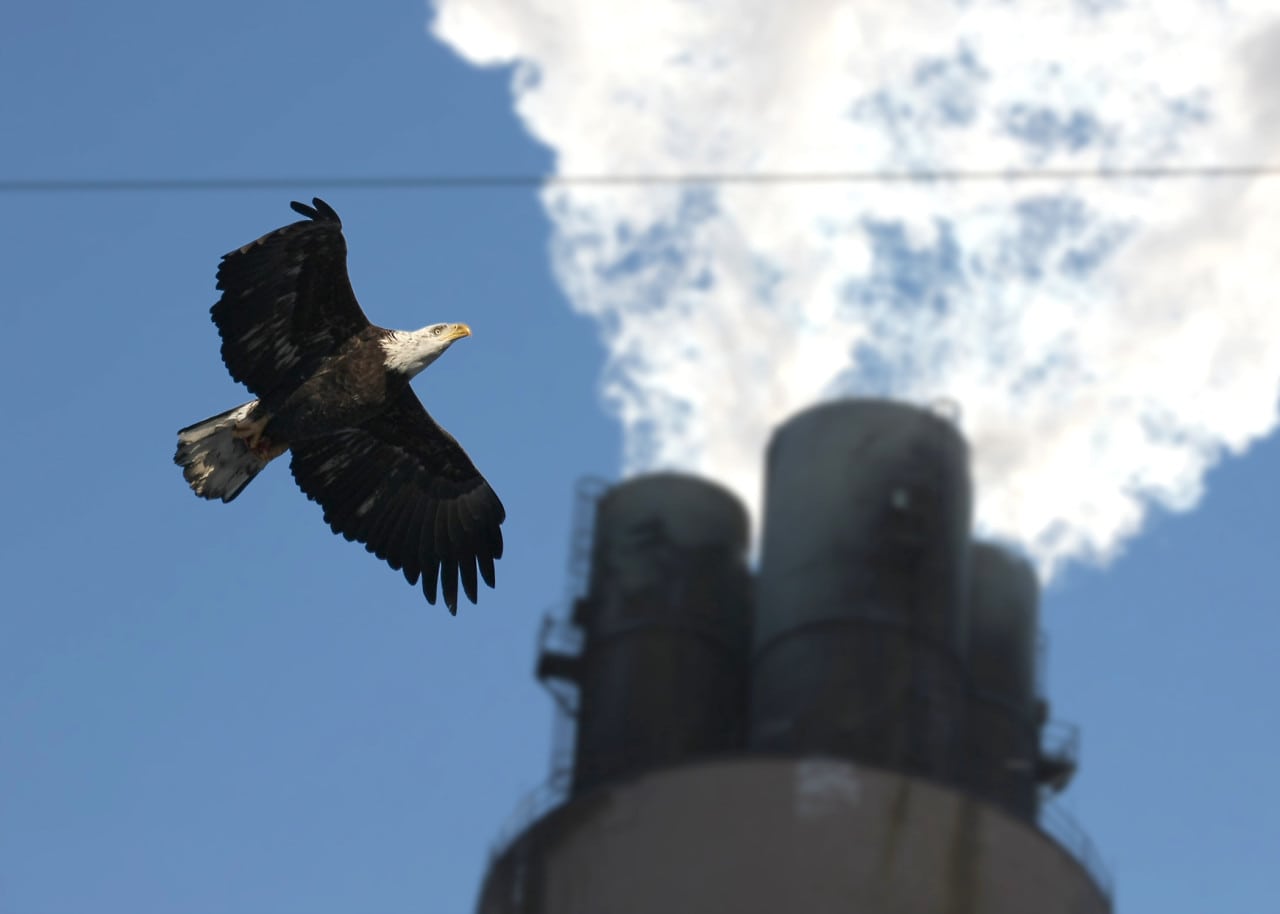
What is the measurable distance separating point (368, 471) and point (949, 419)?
17375 mm

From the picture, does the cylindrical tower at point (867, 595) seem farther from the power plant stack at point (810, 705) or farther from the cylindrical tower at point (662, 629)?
the cylindrical tower at point (662, 629)

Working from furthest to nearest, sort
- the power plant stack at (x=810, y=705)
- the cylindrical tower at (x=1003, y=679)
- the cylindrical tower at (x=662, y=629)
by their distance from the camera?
the cylindrical tower at (x=1003, y=679), the cylindrical tower at (x=662, y=629), the power plant stack at (x=810, y=705)

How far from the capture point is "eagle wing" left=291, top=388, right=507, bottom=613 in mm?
14977

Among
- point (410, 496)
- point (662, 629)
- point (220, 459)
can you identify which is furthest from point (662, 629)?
point (220, 459)

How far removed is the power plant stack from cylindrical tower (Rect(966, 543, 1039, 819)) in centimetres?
4

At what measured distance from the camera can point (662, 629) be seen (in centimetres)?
3123

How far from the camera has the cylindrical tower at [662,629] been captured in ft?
101

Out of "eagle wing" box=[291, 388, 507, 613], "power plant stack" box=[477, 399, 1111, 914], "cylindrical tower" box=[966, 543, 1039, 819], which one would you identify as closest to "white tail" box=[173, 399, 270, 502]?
"eagle wing" box=[291, 388, 507, 613]

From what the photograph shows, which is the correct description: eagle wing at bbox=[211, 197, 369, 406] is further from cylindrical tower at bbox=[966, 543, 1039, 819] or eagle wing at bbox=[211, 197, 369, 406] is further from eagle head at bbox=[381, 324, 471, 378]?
cylindrical tower at bbox=[966, 543, 1039, 819]

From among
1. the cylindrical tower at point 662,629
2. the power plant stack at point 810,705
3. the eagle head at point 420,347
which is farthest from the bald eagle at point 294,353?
the cylindrical tower at point 662,629

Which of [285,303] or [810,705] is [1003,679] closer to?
[810,705]

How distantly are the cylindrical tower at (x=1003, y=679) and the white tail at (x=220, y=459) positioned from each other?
60.4 ft

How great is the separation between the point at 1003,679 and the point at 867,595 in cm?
460

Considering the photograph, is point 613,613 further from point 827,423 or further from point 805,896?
point 805,896
